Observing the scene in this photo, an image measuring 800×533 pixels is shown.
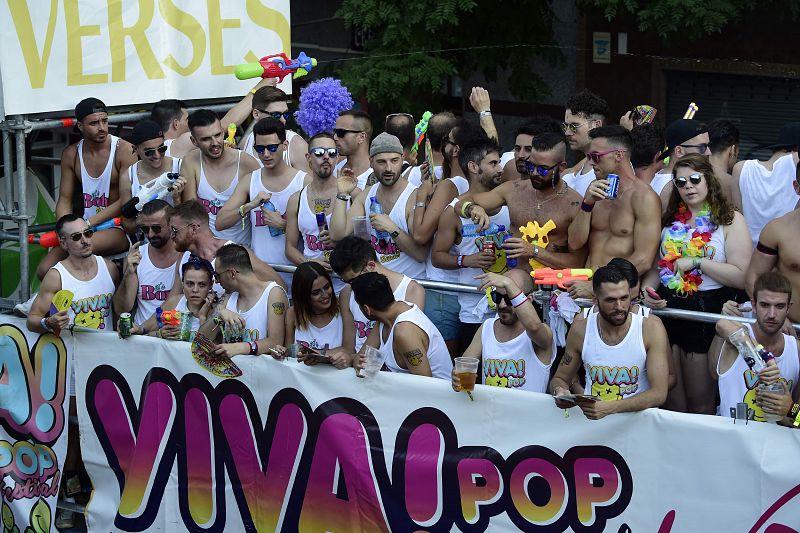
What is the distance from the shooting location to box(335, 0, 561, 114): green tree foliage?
13.2m

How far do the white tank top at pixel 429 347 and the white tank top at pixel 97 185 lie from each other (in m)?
3.06

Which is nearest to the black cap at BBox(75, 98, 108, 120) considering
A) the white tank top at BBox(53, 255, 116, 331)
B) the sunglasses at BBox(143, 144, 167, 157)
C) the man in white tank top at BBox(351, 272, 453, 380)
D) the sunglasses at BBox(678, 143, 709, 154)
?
the sunglasses at BBox(143, 144, 167, 157)

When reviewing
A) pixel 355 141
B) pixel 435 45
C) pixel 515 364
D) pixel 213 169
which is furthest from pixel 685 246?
pixel 435 45

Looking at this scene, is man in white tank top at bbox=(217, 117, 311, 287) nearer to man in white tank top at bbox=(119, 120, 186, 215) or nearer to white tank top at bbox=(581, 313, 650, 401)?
man in white tank top at bbox=(119, 120, 186, 215)

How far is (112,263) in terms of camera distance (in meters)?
8.48

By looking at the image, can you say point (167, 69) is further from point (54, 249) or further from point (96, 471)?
point (96, 471)

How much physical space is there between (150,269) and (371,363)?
2216 mm

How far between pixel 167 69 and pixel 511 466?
180 inches

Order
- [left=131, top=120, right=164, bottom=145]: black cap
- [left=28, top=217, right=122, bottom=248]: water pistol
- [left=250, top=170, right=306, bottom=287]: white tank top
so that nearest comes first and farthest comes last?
[left=28, top=217, right=122, bottom=248]: water pistol, [left=250, top=170, right=306, bottom=287]: white tank top, [left=131, top=120, right=164, bottom=145]: black cap

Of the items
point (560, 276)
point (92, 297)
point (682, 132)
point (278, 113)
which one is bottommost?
point (92, 297)

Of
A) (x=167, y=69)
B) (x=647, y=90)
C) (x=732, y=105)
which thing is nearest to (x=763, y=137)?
(x=732, y=105)

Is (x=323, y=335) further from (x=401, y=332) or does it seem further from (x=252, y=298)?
(x=401, y=332)

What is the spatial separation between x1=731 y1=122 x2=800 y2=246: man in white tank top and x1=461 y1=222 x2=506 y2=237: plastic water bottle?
4.90 feet

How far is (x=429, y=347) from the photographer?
22.9 feet
